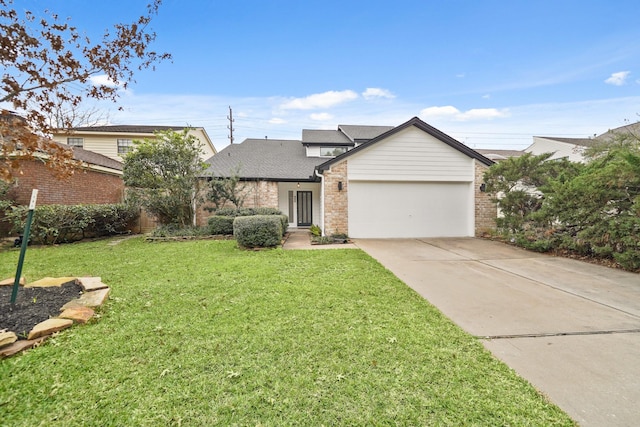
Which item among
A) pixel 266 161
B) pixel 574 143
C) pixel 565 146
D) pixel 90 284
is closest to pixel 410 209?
pixel 266 161

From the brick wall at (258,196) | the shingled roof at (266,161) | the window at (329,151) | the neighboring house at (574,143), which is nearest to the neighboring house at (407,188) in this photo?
the shingled roof at (266,161)

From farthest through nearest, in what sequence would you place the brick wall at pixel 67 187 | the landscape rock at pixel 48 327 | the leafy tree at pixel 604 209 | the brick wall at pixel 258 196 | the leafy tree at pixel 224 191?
the brick wall at pixel 258 196 → the leafy tree at pixel 224 191 → the brick wall at pixel 67 187 → the leafy tree at pixel 604 209 → the landscape rock at pixel 48 327

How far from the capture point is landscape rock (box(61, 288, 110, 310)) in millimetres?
3635

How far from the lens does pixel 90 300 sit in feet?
12.5

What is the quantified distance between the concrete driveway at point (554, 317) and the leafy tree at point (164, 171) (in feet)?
25.9

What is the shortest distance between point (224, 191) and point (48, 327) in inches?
365

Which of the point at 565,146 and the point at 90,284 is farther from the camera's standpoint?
the point at 565,146

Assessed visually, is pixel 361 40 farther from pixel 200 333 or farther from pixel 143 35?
pixel 200 333

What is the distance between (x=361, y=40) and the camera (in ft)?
36.0

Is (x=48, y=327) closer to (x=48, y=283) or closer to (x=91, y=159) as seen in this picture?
(x=48, y=283)

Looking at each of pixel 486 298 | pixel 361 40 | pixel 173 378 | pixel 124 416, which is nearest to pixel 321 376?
pixel 173 378

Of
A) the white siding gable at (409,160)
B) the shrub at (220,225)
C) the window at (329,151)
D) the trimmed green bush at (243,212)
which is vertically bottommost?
the shrub at (220,225)

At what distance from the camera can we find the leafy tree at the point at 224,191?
11789 millimetres

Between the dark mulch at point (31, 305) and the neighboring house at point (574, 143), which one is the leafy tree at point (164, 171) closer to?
the dark mulch at point (31, 305)
